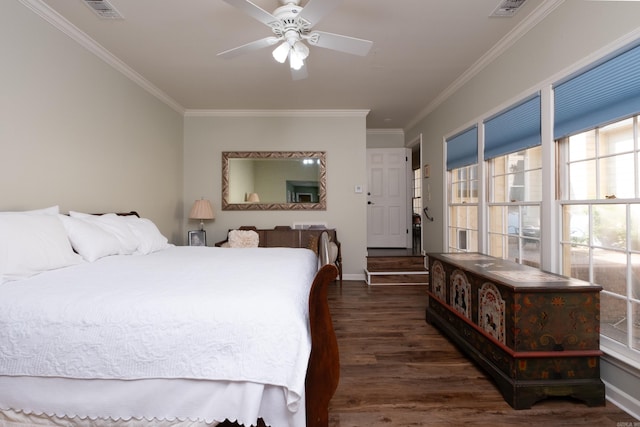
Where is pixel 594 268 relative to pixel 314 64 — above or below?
below

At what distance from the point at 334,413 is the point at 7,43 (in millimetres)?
3197

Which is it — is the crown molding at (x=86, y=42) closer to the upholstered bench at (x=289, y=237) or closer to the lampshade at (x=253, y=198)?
the lampshade at (x=253, y=198)

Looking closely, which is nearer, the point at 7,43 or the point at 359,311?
the point at 7,43

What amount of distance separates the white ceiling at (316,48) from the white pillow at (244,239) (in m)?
1.89

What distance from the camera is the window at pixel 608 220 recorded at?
1705 mm

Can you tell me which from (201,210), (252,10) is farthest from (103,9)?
(201,210)

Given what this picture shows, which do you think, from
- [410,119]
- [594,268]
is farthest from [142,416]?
[410,119]

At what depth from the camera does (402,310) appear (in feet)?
10.6

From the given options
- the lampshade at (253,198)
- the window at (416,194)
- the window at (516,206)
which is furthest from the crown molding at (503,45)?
the lampshade at (253,198)

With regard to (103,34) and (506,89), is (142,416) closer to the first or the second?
(103,34)

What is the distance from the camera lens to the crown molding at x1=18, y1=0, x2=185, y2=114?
218 cm

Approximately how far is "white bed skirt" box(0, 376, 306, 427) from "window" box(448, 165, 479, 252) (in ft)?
9.99

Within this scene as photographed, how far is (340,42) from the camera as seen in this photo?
6.99ft

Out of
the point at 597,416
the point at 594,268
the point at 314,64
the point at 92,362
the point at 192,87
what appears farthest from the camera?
the point at 192,87
